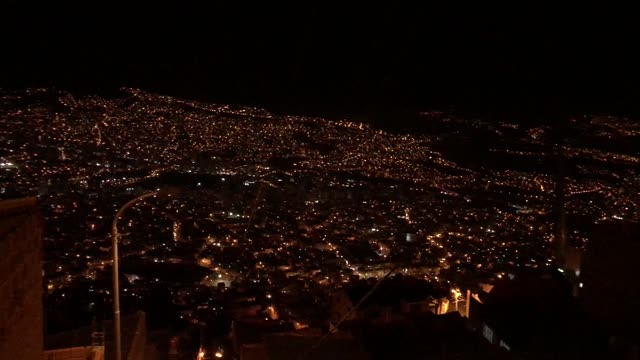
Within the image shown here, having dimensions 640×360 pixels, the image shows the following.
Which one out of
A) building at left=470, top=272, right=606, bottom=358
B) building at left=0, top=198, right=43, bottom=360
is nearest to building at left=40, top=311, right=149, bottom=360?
building at left=0, top=198, right=43, bottom=360

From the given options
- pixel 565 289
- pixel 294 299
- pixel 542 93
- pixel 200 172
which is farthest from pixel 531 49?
pixel 200 172

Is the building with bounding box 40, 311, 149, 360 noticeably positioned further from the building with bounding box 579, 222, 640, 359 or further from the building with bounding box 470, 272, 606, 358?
the building with bounding box 579, 222, 640, 359

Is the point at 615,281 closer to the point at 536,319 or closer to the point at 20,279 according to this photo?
the point at 536,319

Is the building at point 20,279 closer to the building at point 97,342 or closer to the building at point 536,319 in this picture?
the building at point 97,342

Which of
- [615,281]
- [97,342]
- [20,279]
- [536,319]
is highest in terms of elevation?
[20,279]

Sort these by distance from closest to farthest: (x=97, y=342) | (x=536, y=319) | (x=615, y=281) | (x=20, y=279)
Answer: (x=20, y=279), (x=615, y=281), (x=97, y=342), (x=536, y=319)

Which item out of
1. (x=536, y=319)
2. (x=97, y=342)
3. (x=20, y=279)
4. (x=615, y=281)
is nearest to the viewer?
(x=20, y=279)

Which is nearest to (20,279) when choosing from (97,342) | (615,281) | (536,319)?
(97,342)

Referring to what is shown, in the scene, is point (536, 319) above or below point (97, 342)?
above

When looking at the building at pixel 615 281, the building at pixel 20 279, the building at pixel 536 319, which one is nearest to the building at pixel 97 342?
the building at pixel 20 279
